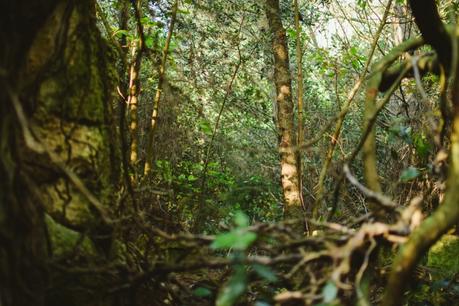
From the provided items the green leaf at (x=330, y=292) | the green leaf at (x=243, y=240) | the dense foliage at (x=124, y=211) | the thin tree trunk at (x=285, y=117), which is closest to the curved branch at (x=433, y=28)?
the dense foliage at (x=124, y=211)

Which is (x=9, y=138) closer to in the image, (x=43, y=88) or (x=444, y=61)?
(x=43, y=88)

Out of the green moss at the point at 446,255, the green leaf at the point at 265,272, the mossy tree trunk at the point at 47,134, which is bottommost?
the green moss at the point at 446,255

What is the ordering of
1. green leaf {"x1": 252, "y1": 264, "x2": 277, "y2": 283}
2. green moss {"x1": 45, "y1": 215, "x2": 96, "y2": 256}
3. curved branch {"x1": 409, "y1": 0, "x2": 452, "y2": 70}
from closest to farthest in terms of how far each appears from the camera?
green leaf {"x1": 252, "y1": 264, "x2": 277, "y2": 283}, green moss {"x1": 45, "y1": 215, "x2": 96, "y2": 256}, curved branch {"x1": 409, "y1": 0, "x2": 452, "y2": 70}

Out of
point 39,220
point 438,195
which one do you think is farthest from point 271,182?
point 39,220

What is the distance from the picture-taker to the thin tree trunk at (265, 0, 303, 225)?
657 cm

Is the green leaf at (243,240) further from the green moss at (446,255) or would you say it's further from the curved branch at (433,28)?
the green moss at (446,255)

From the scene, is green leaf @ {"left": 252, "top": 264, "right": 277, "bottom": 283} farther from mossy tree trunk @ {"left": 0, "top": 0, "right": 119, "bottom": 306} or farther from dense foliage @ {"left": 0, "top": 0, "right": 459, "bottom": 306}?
mossy tree trunk @ {"left": 0, "top": 0, "right": 119, "bottom": 306}

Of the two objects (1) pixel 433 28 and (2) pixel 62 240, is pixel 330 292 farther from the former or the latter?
(1) pixel 433 28

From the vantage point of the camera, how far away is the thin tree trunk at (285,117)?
657 centimetres

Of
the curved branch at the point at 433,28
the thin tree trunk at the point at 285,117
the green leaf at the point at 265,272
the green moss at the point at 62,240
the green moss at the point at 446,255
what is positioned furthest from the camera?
the thin tree trunk at the point at 285,117

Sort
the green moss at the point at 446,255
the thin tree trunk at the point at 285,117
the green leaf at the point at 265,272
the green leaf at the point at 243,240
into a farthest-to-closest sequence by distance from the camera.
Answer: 1. the thin tree trunk at the point at 285,117
2. the green moss at the point at 446,255
3. the green leaf at the point at 265,272
4. the green leaf at the point at 243,240

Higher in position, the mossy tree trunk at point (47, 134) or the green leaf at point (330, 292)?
the mossy tree trunk at point (47, 134)

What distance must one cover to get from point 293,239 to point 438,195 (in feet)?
15.4

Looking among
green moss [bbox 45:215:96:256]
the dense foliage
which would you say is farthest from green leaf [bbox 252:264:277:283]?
green moss [bbox 45:215:96:256]
